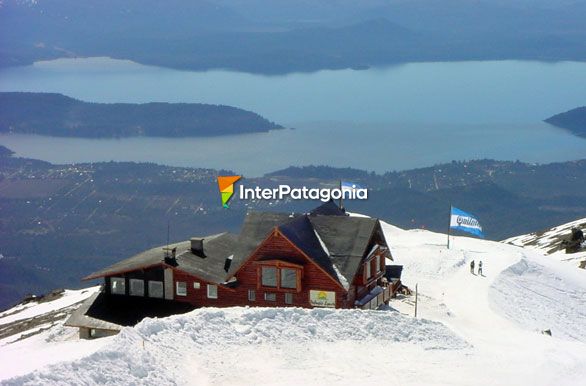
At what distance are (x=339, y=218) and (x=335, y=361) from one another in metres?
16.5

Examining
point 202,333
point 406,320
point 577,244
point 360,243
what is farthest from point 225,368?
point 577,244

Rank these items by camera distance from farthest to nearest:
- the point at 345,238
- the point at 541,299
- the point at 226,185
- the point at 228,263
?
the point at 226,185 < the point at 541,299 < the point at 228,263 < the point at 345,238

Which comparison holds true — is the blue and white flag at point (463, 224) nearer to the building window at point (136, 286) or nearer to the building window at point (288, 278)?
the building window at point (288, 278)

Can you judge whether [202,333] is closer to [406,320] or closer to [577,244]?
[406,320]

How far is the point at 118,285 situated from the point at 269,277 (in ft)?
23.9

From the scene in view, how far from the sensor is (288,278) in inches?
1539

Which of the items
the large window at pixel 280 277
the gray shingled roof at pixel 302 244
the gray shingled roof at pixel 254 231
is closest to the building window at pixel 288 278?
the large window at pixel 280 277

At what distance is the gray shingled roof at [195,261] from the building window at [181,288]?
2.09 feet

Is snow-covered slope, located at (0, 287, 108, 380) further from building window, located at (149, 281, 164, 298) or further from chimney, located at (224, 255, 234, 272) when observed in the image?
chimney, located at (224, 255, 234, 272)

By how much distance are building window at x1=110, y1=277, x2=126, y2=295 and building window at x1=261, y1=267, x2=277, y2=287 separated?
22.1 feet

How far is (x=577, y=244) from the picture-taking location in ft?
242

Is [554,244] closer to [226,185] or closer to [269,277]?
[226,185]

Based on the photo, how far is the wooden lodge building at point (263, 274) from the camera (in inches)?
1529

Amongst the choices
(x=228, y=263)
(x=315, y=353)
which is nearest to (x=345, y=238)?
(x=228, y=263)
